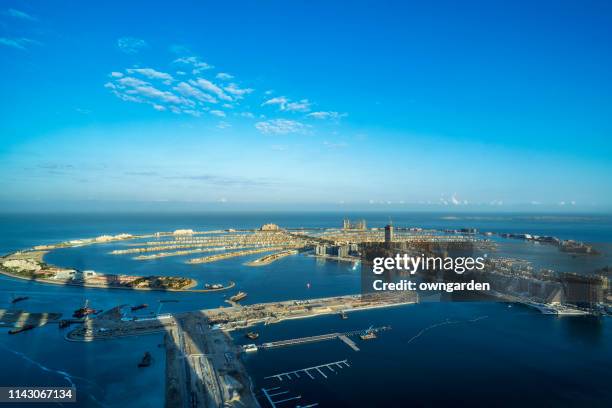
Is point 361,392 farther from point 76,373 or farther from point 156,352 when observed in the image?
point 76,373

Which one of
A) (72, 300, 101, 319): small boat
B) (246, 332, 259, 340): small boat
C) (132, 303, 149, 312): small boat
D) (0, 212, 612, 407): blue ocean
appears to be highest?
(72, 300, 101, 319): small boat

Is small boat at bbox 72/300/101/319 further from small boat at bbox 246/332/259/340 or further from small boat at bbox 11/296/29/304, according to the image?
small boat at bbox 246/332/259/340

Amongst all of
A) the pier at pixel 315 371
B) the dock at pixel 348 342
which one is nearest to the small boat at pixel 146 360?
the pier at pixel 315 371

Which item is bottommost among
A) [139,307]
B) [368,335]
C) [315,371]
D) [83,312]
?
[315,371]

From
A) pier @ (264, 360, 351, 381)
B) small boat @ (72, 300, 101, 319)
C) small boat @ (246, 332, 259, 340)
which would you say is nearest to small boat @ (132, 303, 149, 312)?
small boat @ (72, 300, 101, 319)

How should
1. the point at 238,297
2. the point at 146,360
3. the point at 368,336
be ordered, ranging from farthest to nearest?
the point at 238,297
the point at 368,336
the point at 146,360

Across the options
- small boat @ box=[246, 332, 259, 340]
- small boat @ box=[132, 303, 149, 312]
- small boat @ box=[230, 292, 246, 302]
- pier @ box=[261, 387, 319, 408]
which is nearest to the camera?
pier @ box=[261, 387, 319, 408]

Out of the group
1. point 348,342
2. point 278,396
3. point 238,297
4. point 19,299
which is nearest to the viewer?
point 278,396

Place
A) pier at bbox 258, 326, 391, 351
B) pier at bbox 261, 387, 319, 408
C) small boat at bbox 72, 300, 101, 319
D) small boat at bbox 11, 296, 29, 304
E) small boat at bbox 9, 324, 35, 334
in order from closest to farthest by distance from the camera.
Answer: pier at bbox 261, 387, 319, 408 → pier at bbox 258, 326, 391, 351 → small boat at bbox 9, 324, 35, 334 → small boat at bbox 72, 300, 101, 319 → small boat at bbox 11, 296, 29, 304

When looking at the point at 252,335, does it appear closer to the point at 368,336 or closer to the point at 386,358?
the point at 368,336

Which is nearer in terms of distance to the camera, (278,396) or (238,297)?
(278,396)

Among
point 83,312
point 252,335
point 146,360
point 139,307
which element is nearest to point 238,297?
point 139,307
